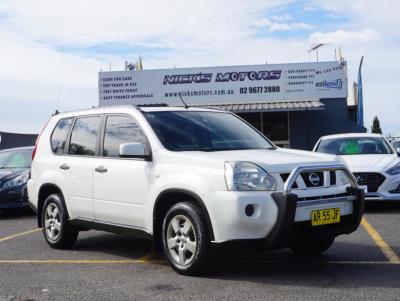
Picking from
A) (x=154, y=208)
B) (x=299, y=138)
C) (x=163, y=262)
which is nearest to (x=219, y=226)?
(x=154, y=208)

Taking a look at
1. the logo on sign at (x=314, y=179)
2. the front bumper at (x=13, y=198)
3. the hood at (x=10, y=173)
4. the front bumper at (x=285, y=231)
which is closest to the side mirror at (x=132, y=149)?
the front bumper at (x=285, y=231)

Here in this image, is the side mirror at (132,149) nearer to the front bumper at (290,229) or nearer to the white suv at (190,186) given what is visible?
the white suv at (190,186)

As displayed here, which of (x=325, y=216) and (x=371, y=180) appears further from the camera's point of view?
(x=371, y=180)

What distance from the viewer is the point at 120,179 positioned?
618 centimetres

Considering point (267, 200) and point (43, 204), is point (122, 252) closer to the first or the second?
point (43, 204)

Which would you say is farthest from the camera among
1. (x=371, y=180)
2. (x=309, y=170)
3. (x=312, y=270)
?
(x=371, y=180)

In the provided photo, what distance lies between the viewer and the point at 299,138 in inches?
883

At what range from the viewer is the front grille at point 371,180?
9.65 metres

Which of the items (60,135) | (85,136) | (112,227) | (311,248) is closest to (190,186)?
(112,227)

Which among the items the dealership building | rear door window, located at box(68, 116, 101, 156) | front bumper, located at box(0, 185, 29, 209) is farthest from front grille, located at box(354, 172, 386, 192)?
the dealership building

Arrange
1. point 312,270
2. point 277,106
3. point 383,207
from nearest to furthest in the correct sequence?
point 312,270 → point 383,207 → point 277,106

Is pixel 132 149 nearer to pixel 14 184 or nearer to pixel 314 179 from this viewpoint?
pixel 314 179

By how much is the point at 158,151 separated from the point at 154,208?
56cm

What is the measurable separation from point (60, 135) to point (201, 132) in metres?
2.22
